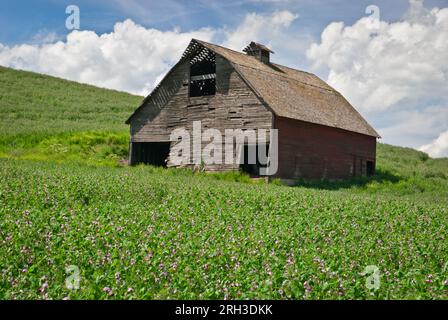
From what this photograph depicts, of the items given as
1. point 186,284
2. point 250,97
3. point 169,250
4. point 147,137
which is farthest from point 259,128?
point 186,284

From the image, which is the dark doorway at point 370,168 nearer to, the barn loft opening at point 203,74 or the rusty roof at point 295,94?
the rusty roof at point 295,94

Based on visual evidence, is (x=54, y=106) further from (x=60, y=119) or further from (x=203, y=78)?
(x=203, y=78)

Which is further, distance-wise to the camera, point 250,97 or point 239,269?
point 250,97

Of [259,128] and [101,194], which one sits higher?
[259,128]

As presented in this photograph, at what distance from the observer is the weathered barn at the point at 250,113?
26.9m

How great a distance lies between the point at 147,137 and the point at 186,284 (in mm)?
22909

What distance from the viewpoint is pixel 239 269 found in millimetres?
8234

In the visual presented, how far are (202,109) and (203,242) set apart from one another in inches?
743

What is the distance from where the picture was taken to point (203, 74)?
29719 millimetres

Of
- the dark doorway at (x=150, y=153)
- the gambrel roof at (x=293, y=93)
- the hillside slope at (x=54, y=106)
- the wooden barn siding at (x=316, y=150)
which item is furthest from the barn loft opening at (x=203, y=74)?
the hillside slope at (x=54, y=106)

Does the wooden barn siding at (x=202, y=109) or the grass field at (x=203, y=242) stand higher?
the wooden barn siding at (x=202, y=109)

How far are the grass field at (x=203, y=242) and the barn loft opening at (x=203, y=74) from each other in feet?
33.5
